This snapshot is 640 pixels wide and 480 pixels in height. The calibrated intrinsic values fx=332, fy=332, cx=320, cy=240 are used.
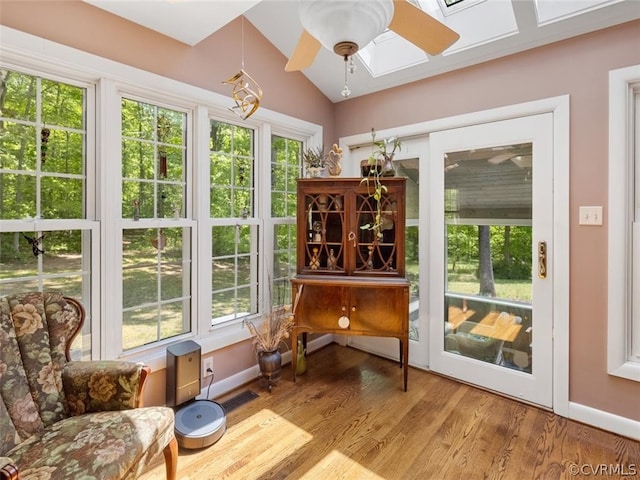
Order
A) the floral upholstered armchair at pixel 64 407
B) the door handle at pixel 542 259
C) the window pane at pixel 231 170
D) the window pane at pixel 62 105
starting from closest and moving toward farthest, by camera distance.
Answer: the floral upholstered armchair at pixel 64 407 → the window pane at pixel 62 105 → the door handle at pixel 542 259 → the window pane at pixel 231 170

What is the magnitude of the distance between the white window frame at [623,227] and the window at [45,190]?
2991mm

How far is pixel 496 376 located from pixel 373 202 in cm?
157

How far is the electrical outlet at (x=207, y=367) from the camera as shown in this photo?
7.71 ft

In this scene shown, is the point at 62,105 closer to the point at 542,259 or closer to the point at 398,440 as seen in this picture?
the point at 398,440

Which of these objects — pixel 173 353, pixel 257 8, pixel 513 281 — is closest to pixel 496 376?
pixel 513 281

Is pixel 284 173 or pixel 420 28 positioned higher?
pixel 420 28

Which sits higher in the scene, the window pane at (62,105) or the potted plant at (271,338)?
the window pane at (62,105)

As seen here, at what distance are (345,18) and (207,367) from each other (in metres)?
2.26

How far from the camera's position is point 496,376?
7.98 feet

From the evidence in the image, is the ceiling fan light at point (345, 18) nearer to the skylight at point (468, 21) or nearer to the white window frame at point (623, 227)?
the skylight at point (468, 21)

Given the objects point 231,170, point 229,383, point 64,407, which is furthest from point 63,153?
point 229,383

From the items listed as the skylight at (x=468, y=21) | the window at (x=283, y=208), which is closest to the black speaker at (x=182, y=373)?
the window at (x=283, y=208)

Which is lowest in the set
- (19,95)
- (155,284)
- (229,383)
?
(229,383)

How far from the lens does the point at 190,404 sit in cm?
209
